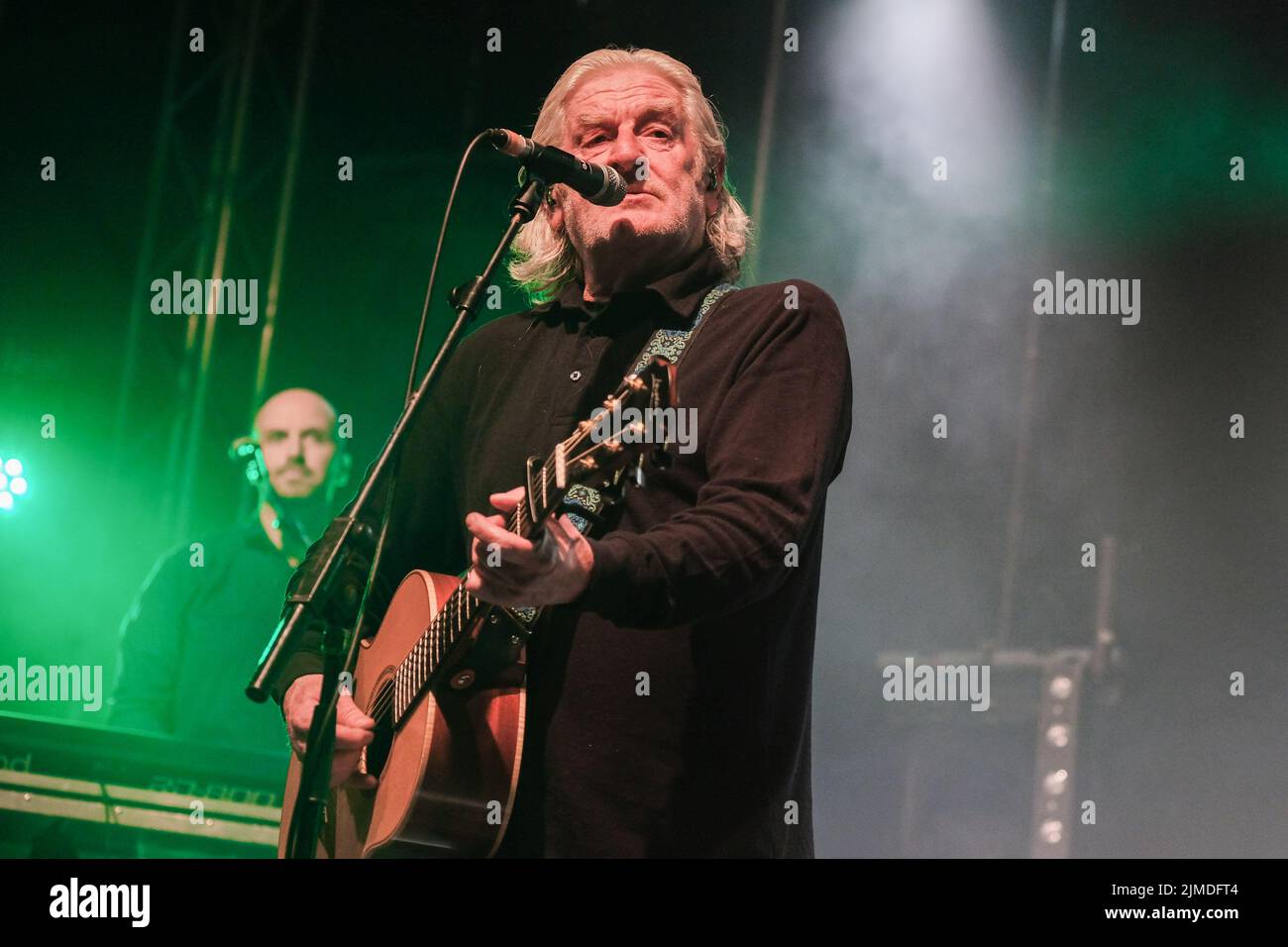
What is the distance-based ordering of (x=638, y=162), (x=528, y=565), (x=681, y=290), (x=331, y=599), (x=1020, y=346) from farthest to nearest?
(x=1020, y=346)
(x=638, y=162)
(x=681, y=290)
(x=331, y=599)
(x=528, y=565)

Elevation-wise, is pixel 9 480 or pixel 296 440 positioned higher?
pixel 296 440

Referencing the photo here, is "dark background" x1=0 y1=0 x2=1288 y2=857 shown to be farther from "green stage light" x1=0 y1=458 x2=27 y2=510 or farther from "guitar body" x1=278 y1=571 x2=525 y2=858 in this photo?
"guitar body" x1=278 y1=571 x2=525 y2=858

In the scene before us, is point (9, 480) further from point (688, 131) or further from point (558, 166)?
point (558, 166)

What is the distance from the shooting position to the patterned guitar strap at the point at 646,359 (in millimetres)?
2088

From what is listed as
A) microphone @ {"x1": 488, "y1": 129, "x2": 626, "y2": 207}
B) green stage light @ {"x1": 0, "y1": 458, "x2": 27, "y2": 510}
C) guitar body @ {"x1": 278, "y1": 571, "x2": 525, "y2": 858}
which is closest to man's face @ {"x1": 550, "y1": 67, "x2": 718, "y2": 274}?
microphone @ {"x1": 488, "y1": 129, "x2": 626, "y2": 207}

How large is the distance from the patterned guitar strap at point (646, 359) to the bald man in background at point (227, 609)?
10.4 ft

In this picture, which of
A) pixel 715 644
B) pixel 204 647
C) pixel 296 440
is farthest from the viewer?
pixel 296 440

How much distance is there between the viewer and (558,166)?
2119 mm

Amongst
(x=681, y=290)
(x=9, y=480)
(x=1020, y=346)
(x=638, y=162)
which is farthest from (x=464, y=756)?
(x=9, y=480)

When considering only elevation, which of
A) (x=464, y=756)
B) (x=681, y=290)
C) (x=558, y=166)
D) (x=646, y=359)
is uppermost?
(x=558, y=166)

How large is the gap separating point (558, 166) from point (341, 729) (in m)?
1.13

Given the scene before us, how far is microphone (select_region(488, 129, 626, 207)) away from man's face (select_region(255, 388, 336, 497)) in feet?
12.7

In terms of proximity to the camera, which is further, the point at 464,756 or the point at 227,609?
the point at 227,609

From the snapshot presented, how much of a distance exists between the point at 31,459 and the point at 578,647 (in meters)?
4.51
